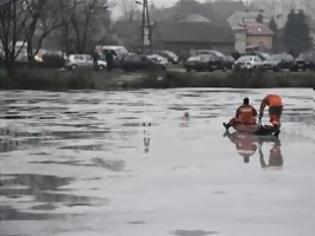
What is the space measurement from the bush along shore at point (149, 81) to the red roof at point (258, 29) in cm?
8849

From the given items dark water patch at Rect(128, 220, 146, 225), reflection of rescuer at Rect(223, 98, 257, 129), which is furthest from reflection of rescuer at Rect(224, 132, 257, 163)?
dark water patch at Rect(128, 220, 146, 225)

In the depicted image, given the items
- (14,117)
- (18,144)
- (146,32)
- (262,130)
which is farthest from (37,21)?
(18,144)

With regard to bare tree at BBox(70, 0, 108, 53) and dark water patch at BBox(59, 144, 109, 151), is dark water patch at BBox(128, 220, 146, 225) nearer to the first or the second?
dark water patch at BBox(59, 144, 109, 151)

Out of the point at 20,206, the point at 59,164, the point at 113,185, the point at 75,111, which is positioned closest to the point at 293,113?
the point at 75,111

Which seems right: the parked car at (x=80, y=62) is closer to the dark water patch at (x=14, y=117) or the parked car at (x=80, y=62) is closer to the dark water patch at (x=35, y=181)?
the dark water patch at (x=14, y=117)

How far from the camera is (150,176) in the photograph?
14109 mm

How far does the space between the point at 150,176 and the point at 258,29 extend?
126 meters

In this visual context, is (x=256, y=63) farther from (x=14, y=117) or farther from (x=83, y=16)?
(x=14, y=117)

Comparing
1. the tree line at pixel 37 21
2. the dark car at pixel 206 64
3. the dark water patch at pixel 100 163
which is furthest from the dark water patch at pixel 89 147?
the dark car at pixel 206 64

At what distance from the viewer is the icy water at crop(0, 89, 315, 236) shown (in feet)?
33.7

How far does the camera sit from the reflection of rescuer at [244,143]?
57.5 ft

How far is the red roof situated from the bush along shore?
290ft

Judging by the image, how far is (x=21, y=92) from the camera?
135 ft

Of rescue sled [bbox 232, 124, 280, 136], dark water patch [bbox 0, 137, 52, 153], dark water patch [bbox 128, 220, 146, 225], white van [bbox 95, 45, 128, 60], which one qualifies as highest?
white van [bbox 95, 45, 128, 60]
